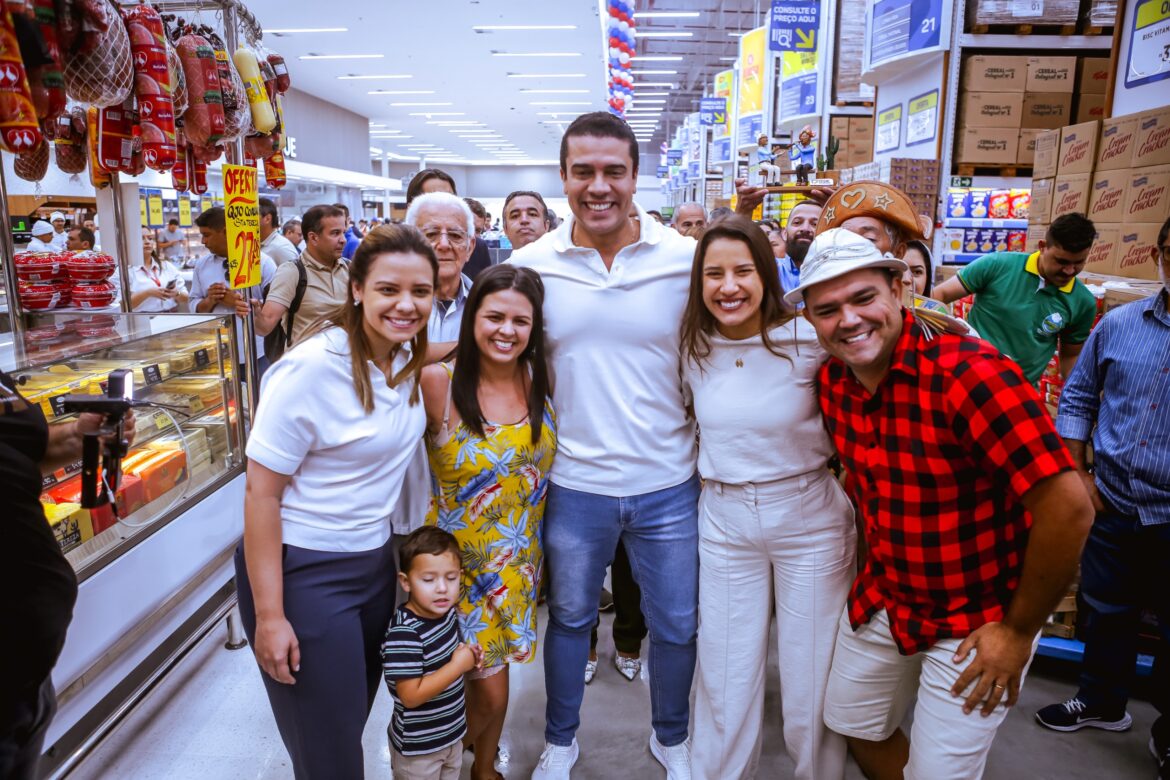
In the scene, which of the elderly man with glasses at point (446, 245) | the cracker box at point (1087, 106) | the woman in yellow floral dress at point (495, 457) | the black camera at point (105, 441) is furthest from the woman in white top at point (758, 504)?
the cracker box at point (1087, 106)

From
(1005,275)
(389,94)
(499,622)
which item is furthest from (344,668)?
(389,94)

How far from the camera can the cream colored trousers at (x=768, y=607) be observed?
6.42 ft

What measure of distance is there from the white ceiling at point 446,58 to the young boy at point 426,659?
8.81 m

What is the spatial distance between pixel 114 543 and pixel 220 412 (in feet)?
2.99

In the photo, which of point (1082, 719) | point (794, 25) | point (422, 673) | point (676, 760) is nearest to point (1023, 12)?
point (794, 25)

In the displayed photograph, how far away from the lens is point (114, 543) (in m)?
2.37

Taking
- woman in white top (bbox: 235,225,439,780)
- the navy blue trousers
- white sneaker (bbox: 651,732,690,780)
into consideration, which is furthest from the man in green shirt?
the navy blue trousers

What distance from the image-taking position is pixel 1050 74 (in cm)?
485

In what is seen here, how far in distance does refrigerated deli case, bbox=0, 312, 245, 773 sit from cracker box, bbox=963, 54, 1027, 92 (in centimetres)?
473

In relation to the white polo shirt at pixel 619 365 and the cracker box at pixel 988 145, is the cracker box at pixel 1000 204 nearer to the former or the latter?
the cracker box at pixel 988 145

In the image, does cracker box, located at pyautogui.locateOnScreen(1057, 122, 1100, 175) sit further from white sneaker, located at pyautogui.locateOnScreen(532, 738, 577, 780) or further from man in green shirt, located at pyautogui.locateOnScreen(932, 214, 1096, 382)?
white sneaker, located at pyautogui.locateOnScreen(532, 738, 577, 780)

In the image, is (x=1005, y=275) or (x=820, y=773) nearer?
(x=820, y=773)

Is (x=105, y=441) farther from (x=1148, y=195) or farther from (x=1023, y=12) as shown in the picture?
(x=1023, y=12)

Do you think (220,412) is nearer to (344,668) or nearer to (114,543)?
(114,543)
